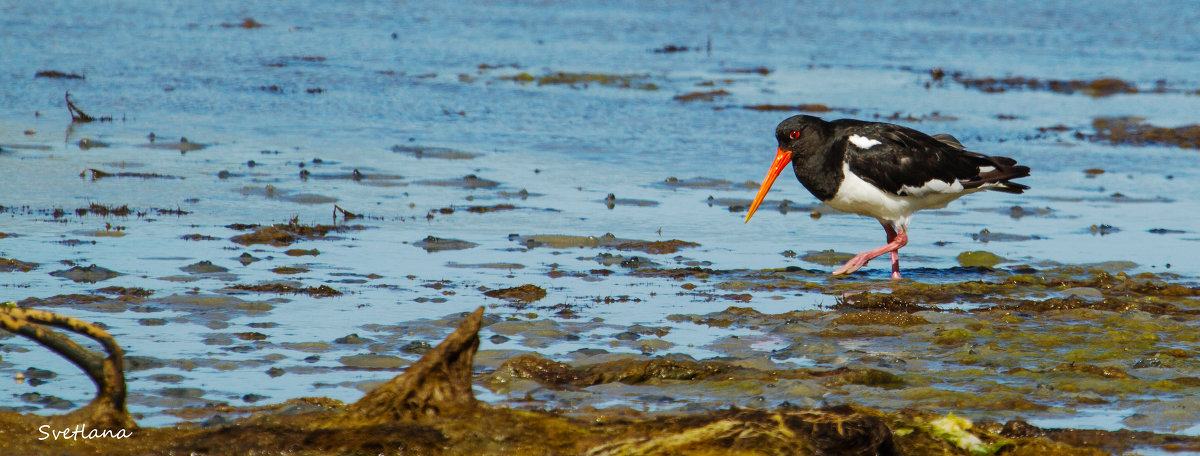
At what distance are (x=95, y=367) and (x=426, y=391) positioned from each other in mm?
983

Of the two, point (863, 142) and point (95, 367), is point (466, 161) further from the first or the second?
point (95, 367)

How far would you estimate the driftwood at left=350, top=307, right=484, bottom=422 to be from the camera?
14.0 feet

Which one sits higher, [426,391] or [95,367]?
[95,367]

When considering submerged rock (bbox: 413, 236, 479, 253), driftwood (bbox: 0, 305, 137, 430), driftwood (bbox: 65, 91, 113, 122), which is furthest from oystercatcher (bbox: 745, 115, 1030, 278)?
driftwood (bbox: 65, 91, 113, 122)

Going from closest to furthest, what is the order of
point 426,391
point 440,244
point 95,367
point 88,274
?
point 95,367
point 426,391
point 88,274
point 440,244

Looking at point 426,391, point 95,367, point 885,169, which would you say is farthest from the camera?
point 885,169

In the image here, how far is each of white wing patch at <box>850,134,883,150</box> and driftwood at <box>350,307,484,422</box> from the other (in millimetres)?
4904

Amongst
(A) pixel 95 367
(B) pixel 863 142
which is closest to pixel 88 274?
(A) pixel 95 367

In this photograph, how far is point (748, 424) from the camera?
4.11 metres

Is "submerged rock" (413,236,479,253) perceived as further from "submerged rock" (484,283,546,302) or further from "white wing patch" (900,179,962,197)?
"white wing patch" (900,179,962,197)

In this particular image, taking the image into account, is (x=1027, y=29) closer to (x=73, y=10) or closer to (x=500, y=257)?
(x=73, y=10)

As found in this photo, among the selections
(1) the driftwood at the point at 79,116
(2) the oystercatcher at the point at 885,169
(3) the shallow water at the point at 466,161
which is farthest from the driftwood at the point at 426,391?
(1) the driftwood at the point at 79,116

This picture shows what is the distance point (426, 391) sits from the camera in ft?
14.1

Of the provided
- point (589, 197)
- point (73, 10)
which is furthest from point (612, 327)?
point (73, 10)
